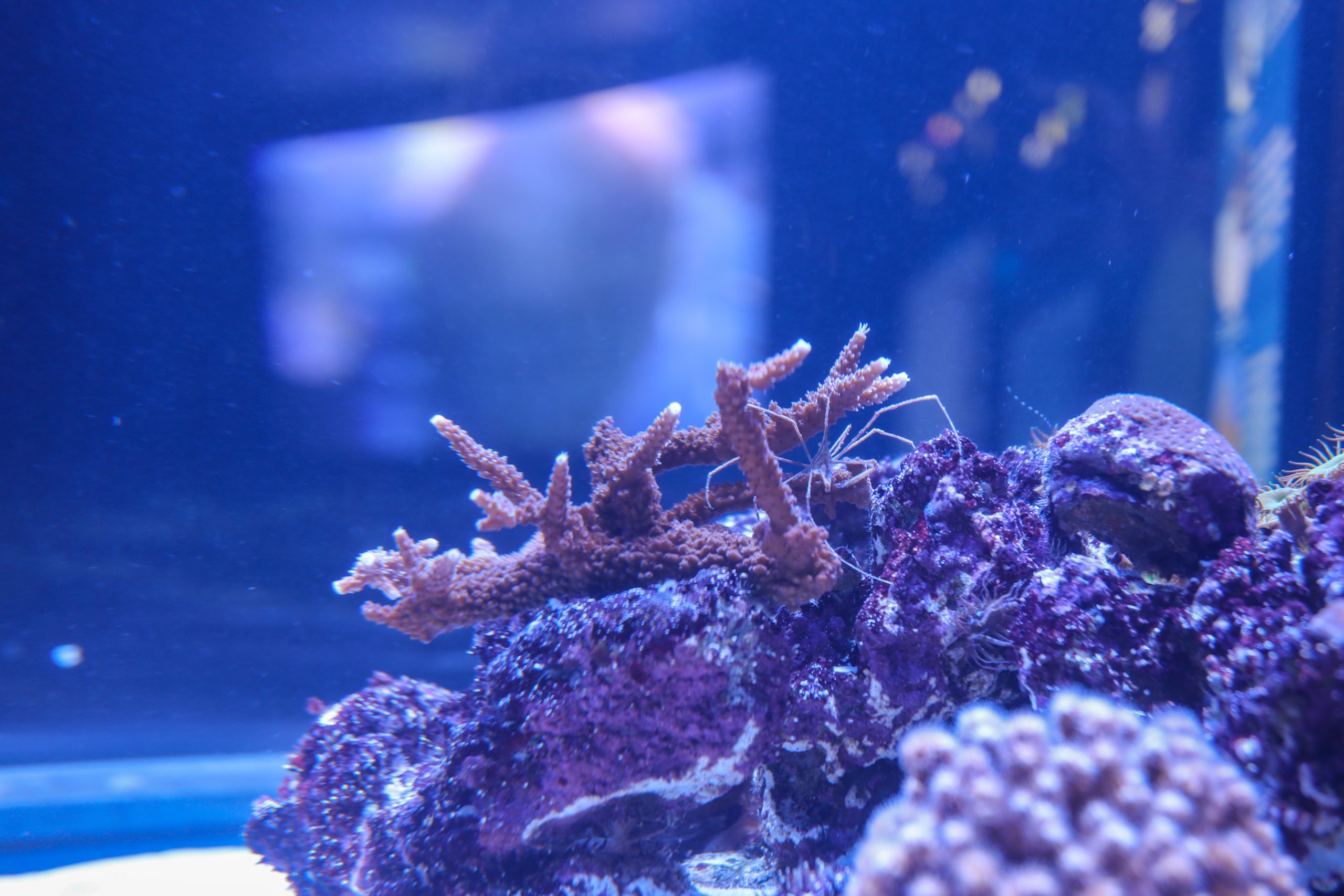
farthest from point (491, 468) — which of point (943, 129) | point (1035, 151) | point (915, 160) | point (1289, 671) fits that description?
point (1035, 151)

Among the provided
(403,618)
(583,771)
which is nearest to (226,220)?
(403,618)

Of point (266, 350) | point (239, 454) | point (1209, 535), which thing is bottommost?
point (1209, 535)

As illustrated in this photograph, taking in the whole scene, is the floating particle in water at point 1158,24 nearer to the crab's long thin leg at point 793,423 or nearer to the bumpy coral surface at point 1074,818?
the crab's long thin leg at point 793,423

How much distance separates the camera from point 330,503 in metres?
6.55

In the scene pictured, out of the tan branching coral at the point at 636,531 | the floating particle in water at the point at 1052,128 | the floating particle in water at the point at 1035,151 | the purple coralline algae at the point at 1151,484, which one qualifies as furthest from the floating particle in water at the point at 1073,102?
the purple coralline algae at the point at 1151,484

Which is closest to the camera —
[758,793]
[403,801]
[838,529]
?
[758,793]

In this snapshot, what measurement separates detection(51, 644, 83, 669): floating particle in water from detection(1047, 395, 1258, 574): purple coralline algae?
353 inches

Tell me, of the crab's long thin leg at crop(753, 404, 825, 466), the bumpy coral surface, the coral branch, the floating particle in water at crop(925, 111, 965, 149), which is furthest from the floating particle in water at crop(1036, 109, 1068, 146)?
the bumpy coral surface

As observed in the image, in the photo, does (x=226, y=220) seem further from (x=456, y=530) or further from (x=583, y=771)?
(x=583, y=771)

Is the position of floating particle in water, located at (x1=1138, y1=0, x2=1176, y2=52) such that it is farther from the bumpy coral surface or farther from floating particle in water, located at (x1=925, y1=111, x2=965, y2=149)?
the bumpy coral surface

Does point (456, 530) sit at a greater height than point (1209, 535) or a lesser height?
greater

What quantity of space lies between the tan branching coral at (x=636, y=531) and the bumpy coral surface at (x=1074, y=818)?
104 centimetres

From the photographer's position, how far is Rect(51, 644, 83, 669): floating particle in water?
6258 millimetres

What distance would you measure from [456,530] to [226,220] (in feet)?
12.9
